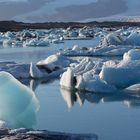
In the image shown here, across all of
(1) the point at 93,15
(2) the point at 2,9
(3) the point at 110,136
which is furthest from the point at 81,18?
(3) the point at 110,136

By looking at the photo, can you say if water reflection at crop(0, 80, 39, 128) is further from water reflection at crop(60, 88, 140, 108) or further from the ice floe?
the ice floe

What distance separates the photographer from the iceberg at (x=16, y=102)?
16.5 feet

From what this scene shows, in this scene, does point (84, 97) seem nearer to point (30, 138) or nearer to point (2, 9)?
point (30, 138)

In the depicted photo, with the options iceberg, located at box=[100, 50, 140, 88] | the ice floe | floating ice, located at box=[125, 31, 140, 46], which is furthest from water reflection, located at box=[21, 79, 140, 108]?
A: floating ice, located at box=[125, 31, 140, 46]

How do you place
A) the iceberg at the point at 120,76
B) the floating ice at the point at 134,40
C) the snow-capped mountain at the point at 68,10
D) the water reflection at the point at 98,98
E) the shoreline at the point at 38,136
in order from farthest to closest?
the snow-capped mountain at the point at 68,10 < the floating ice at the point at 134,40 < the iceberg at the point at 120,76 < the water reflection at the point at 98,98 < the shoreline at the point at 38,136

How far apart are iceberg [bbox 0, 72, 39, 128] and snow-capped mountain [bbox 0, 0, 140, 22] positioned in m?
58.8

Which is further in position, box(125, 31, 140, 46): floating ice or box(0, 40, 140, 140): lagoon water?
box(125, 31, 140, 46): floating ice

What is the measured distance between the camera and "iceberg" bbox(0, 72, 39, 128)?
16.5ft

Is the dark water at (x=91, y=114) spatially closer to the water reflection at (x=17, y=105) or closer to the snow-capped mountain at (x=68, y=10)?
the water reflection at (x=17, y=105)

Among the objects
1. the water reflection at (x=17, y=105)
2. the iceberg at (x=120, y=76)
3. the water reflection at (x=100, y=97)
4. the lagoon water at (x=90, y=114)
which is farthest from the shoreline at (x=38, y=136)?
the iceberg at (x=120, y=76)

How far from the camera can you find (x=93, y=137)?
13.4 ft

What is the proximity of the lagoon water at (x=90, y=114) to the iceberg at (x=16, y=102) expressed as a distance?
10 centimetres

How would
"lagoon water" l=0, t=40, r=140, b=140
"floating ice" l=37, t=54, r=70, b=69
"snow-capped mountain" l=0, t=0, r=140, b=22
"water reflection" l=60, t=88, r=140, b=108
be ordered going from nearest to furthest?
"lagoon water" l=0, t=40, r=140, b=140, "water reflection" l=60, t=88, r=140, b=108, "floating ice" l=37, t=54, r=70, b=69, "snow-capped mountain" l=0, t=0, r=140, b=22

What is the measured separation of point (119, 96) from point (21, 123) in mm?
2106
